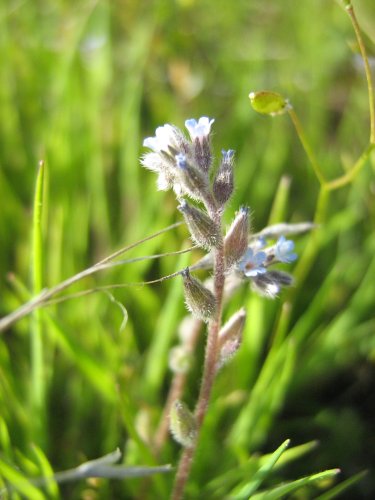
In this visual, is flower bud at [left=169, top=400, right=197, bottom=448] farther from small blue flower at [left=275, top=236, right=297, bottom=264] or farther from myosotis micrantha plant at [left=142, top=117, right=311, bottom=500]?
small blue flower at [left=275, top=236, right=297, bottom=264]

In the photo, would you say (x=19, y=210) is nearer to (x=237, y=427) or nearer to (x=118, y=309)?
(x=118, y=309)

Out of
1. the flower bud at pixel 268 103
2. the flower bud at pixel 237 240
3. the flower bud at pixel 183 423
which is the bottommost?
the flower bud at pixel 183 423

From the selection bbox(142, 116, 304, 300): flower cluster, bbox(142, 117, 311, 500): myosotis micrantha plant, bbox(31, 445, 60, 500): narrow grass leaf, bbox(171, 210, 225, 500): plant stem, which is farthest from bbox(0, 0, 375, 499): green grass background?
bbox(142, 116, 304, 300): flower cluster

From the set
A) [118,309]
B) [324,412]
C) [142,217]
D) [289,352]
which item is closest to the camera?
[289,352]

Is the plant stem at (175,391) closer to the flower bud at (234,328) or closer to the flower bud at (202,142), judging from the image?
the flower bud at (234,328)

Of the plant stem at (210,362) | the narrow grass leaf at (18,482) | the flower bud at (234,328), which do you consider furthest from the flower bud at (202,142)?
the narrow grass leaf at (18,482)

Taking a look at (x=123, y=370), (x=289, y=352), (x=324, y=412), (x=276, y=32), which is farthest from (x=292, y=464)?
(x=276, y=32)
